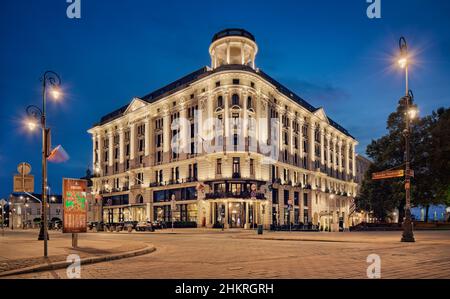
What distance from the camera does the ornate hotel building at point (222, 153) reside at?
184 ft

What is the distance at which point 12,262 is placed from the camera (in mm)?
11648

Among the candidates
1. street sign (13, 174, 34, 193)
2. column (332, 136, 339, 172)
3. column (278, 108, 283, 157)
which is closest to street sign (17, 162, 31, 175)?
street sign (13, 174, 34, 193)

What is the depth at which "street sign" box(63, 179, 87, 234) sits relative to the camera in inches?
634

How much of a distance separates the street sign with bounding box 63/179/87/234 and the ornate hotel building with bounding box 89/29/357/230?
2667 cm

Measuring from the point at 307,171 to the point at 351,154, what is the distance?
3520cm

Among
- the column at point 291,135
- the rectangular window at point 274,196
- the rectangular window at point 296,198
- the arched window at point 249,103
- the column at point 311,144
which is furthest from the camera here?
the column at point 311,144

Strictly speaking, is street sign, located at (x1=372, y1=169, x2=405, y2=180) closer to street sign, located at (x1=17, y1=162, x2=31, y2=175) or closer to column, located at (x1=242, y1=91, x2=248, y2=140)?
street sign, located at (x1=17, y1=162, x2=31, y2=175)

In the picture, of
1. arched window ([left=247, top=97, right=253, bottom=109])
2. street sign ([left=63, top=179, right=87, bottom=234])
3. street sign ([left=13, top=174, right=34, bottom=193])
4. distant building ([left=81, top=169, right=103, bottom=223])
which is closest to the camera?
street sign ([left=13, top=174, right=34, bottom=193])

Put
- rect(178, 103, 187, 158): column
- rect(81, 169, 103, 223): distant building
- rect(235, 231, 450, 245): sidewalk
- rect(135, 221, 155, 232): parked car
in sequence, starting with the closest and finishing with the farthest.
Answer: rect(235, 231, 450, 245): sidewalk
rect(135, 221, 155, 232): parked car
rect(178, 103, 187, 158): column
rect(81, 169, 103, 223): distant building

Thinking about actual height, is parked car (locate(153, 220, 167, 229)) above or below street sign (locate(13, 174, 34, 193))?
below

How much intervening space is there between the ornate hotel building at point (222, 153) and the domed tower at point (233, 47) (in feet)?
0.51

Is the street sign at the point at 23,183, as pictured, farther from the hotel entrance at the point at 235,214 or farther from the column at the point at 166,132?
the column at the point at 166,132

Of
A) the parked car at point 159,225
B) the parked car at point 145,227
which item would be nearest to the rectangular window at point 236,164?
the parked car at point 159,225

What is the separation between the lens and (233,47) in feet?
196
